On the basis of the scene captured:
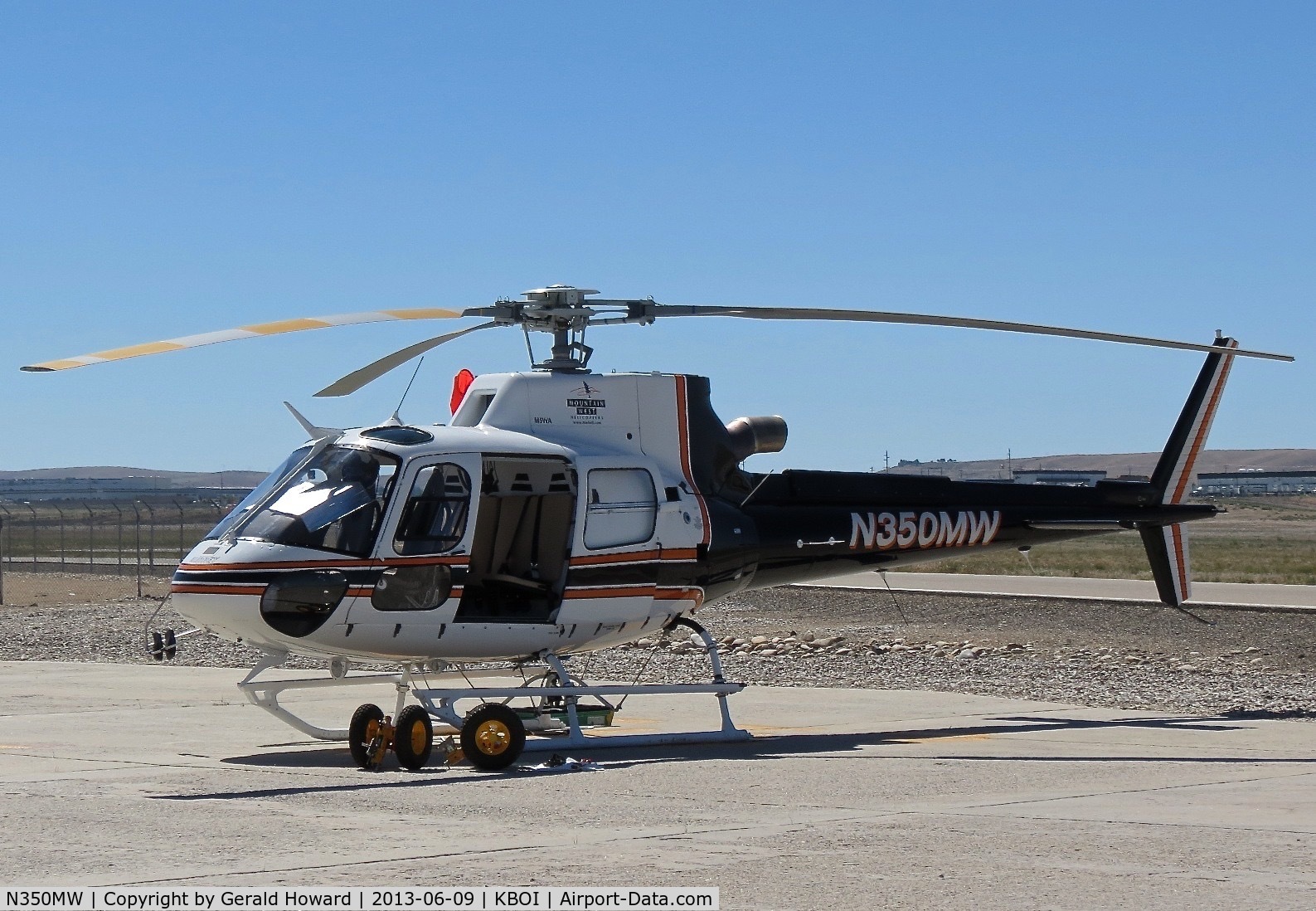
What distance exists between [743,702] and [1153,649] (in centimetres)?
813

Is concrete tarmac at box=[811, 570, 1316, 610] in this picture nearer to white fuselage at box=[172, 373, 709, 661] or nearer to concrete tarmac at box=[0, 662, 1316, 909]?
white fuselage at box=[172, 373, 709, 661]

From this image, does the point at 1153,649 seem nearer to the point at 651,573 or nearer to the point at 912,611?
the point at 912,611

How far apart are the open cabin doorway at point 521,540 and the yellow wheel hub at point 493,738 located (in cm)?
128

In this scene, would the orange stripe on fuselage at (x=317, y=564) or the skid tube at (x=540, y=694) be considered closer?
the orange stripe on fuselage at (x=317, y=564)

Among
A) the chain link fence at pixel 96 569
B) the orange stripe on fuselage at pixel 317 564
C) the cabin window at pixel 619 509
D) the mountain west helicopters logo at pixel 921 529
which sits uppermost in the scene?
the cabin window at pixel 619 509

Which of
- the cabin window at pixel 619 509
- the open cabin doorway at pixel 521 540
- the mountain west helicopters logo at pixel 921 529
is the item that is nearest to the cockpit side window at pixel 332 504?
the open cabin doorway at pixel 521 540

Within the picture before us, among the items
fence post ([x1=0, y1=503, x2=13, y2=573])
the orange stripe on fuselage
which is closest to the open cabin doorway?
the orange stripe on fuselage

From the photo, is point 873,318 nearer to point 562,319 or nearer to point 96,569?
point 562,319

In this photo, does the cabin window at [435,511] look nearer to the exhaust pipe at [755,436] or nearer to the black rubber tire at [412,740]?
the black rubber tire at [412,740]

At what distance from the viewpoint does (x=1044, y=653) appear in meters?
22.8

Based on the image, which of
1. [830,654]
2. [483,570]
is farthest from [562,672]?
[830,654]

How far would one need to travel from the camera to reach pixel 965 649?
23578 millimetres

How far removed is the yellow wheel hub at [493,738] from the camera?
12125 mm

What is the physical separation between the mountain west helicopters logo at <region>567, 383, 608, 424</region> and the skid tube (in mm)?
2087
